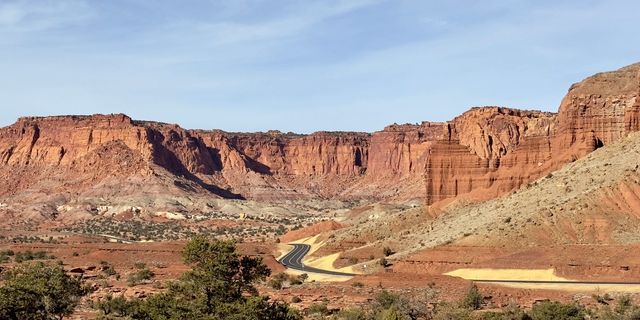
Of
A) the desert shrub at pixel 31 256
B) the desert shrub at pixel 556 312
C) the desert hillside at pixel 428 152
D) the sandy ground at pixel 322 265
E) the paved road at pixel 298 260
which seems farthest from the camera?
the desert shrub at pixel 31 256

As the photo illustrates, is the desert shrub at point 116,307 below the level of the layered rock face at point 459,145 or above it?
→ below

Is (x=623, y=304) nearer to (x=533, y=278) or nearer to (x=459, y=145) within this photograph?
(x=533, y=278)

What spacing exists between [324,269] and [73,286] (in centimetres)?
3348

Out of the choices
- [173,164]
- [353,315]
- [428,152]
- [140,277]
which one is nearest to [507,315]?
[353,315]

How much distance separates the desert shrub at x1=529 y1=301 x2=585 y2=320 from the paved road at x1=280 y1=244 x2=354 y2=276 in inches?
1056

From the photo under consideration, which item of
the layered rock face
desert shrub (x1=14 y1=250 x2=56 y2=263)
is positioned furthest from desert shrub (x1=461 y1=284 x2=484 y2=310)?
desert shrub (x1=14 y1=250 x2=56 y2=263)

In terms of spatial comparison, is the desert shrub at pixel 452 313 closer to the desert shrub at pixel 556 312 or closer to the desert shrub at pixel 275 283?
the desert shrub at pixel 556 312

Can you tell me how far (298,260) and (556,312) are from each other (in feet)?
145

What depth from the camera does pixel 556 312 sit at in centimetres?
3997

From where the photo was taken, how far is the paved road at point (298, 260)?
229 feet

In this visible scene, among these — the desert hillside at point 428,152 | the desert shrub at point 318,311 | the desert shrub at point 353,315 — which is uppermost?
the desert hillside at point 428,152

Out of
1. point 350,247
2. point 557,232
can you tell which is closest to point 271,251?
point 350,247

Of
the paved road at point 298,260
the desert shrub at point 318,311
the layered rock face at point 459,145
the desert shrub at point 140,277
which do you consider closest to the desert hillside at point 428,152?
the layered rock face at point 459,145

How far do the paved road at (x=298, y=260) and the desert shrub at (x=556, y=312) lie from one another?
2682cm
